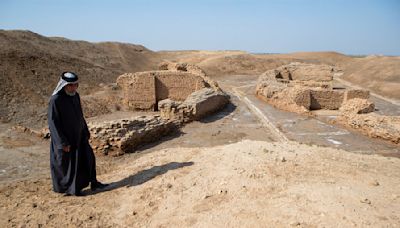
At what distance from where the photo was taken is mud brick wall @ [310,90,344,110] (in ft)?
45.7

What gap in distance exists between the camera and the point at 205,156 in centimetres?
649

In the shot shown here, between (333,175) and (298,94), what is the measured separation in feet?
28.2

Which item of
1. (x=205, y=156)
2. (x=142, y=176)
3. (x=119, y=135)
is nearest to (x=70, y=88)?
(x=142, y=176)

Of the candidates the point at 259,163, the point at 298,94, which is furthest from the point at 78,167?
the point at 298,94

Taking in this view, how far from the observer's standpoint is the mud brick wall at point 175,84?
45.3ft

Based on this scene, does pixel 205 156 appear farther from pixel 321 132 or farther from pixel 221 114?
pixel 221 114

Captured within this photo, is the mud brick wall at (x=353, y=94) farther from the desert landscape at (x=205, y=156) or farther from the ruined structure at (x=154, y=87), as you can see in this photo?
the ruined structure at (x=154, y=87)

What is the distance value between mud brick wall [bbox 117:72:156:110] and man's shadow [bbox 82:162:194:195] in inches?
300

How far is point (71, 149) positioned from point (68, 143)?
20cm

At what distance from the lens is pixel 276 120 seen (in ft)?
39.3

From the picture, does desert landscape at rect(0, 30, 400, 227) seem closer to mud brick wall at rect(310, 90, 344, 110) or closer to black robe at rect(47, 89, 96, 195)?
mud brick wall at rect(310, 90, 344, 110)

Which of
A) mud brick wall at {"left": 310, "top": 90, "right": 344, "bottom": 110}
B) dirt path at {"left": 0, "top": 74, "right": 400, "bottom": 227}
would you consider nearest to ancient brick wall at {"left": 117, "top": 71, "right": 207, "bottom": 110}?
mud brick wall at {"left": 310, "top": 90, "right": 344, "bottom": 110}

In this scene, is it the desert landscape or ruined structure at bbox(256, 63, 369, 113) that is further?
ruined structure at bbox(256, 63, 369, 113)

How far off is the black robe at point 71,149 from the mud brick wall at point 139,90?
26.7 feet
